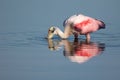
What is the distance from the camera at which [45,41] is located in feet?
62.7

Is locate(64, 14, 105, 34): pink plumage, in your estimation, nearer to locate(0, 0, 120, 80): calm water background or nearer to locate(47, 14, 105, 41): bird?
locate(47, 14, 105, 41): bird

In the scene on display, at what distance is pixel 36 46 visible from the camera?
1777 cm

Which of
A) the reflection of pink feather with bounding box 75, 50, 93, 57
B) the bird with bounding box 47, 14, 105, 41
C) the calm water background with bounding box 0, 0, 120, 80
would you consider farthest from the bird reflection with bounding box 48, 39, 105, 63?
the bird with bounding box 47, 14, 105, 41

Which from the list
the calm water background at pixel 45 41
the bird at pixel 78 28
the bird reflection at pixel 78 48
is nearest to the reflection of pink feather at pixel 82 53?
the bird reflection at pixel 78 48

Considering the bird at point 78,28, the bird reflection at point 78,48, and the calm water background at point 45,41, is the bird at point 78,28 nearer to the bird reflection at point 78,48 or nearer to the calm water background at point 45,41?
the calm water background at point 45,41

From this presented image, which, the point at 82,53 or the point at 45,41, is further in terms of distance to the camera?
the point at 45,41

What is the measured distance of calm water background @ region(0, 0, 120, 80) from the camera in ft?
44.8

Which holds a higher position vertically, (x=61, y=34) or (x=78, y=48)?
(x=61, y=34)

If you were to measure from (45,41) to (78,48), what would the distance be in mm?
2008

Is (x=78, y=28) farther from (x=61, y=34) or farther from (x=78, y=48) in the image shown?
(x=78, y=48)

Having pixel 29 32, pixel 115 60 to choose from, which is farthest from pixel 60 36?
pixel 115 60

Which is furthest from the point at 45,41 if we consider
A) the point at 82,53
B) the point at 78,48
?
the point at 82,53

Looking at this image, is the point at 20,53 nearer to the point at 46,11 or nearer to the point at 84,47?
the point at 84,47

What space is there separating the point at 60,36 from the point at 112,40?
186cm
